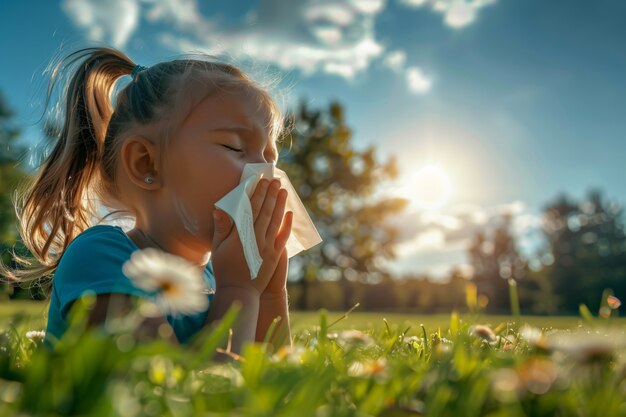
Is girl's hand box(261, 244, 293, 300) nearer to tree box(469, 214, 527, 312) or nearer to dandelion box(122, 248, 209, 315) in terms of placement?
dandelion box(122, 248, 209, 315)

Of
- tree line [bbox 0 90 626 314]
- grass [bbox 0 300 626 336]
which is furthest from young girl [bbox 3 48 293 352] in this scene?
tree line [bbox 0 90 626 314]

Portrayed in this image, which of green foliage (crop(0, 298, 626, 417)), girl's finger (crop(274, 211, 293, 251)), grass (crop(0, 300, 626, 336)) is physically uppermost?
girl's finger (crop(274, 211, 293, 251))

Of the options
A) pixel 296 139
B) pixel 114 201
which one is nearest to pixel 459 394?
pixel 114 201

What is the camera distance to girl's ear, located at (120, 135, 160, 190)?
263cm

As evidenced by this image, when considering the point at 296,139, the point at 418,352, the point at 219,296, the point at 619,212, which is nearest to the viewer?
the point at 418,352

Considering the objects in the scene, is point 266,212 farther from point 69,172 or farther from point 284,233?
point 69,172

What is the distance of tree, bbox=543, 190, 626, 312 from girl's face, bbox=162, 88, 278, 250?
38.2 metres

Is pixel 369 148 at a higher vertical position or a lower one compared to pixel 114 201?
higher

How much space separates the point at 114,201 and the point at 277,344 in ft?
5.31

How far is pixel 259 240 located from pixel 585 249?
44.6m

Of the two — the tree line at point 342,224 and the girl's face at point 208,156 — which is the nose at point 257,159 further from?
the tree line at point 342,224

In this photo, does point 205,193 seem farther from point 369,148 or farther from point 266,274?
point 369,148

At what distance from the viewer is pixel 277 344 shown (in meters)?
1.73

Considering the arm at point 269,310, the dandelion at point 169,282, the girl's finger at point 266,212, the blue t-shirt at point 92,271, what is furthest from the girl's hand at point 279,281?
the dandelion at point 169,282
